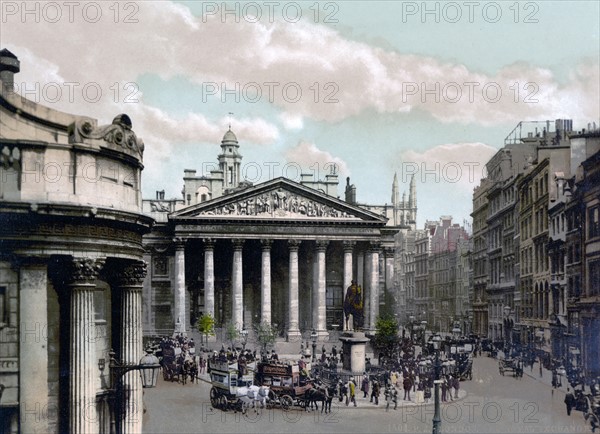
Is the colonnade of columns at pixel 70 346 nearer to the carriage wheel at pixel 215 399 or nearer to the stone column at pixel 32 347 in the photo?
the stone column at pixel 32 347

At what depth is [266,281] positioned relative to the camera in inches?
3063

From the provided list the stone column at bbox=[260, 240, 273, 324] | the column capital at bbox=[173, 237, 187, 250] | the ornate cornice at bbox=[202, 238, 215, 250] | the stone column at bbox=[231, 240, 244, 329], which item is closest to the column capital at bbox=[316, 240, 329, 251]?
the stone column at bbox=[260, 240, 273, 324]

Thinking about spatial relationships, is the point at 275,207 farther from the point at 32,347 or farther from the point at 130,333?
the point at 32,347

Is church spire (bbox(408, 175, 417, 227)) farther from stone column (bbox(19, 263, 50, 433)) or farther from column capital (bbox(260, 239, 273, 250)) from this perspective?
stone column (bbox(19, 263, 50, 433))

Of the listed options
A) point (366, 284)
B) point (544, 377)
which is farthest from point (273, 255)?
point (544, 377)

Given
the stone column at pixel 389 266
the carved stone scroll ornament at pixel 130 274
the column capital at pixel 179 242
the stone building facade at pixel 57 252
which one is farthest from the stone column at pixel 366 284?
the stone building facade at pixel 57 252

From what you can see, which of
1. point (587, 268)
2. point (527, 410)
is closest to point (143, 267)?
point (527, 410)

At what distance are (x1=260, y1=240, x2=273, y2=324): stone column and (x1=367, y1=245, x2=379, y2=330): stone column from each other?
10.2 meters

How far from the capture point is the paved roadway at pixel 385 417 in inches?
1239

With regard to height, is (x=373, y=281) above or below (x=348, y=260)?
below

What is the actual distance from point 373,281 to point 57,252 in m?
61.2

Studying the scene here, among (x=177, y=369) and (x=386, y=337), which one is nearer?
(x=177, y=369)

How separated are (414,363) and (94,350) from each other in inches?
1220

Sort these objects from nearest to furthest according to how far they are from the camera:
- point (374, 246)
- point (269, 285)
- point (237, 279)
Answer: point (237, 279)
point (269, 285)
point (374, 246)
